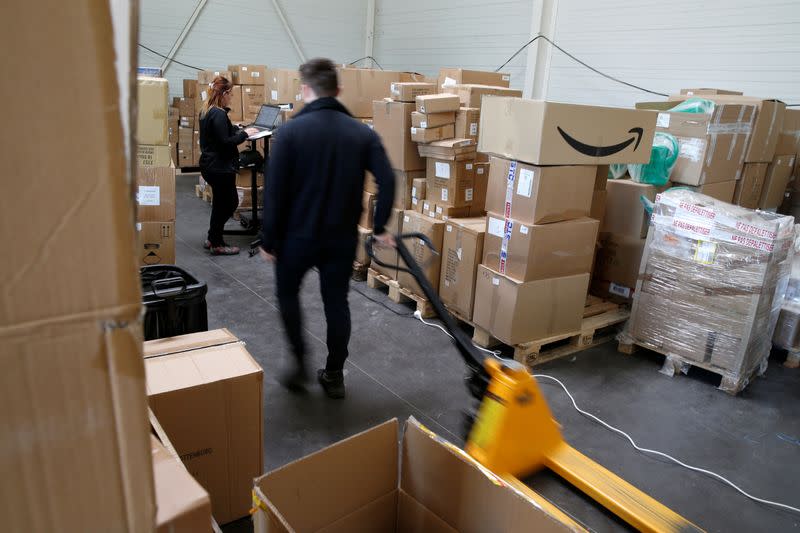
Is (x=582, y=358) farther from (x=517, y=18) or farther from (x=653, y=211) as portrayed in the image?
(x=517, y=18)

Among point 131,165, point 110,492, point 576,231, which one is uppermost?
point 131,165

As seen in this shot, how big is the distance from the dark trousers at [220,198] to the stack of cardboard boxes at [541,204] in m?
2.82

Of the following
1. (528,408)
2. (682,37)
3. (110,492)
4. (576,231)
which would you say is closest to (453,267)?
(576,231)

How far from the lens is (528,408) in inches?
86.2

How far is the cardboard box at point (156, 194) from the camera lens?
135 inches

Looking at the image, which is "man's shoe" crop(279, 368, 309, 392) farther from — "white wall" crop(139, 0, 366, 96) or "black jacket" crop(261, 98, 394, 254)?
"white wall" crop(139, 0, 366, 96)

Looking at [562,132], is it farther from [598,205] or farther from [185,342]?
[185,342]

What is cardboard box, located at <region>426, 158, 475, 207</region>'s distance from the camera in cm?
412

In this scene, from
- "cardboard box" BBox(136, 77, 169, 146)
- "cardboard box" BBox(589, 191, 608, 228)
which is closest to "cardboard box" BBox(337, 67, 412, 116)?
"cardboard box" BBox(136, 77, 169, 146)

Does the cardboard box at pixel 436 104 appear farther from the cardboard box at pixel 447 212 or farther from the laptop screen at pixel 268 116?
the laptop screen at pixel 268 116

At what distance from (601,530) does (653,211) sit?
88.3 inches

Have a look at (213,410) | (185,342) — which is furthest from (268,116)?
(213,410)

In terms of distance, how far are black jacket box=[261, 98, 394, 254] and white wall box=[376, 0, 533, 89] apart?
6011 mm

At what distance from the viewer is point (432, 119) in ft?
13.5
